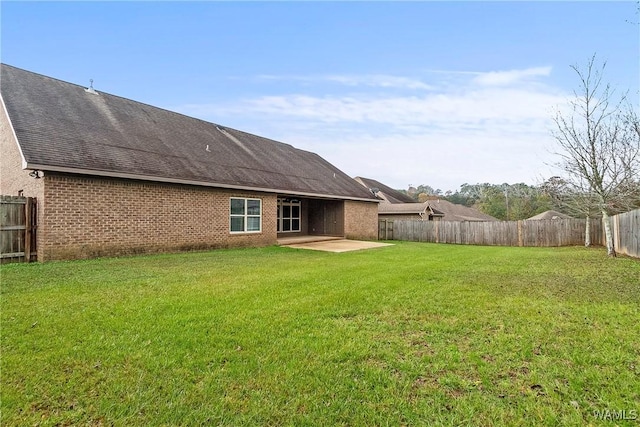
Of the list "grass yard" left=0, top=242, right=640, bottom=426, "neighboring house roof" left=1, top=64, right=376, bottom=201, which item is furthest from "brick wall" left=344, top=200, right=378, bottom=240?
"grass yard" left=0, top=242, right=640, bottom=426

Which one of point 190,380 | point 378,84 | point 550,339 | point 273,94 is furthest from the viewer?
point 273,94

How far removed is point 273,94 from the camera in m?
19.5

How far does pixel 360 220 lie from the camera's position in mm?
20750

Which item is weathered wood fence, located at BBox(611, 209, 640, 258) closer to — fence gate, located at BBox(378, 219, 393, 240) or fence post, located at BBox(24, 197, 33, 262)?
fence gate, located at BBox(378, 219, 393, 240)

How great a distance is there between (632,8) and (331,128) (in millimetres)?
16839

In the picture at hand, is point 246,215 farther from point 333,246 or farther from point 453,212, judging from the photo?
point 453,212

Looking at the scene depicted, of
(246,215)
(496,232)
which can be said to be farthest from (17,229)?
(496,232)

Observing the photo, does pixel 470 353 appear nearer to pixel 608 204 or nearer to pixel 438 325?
pixel 438 325

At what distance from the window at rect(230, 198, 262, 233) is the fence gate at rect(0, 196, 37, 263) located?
6.28 meters

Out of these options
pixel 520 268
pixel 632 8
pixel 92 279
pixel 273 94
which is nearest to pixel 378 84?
pixel 273 94

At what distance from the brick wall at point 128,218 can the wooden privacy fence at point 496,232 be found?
11.7m

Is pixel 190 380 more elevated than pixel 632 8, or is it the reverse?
pixel 632 8

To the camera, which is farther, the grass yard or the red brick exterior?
the red brick exterior

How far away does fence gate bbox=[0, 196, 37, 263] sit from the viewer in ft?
28.5
